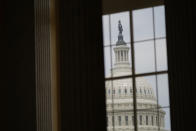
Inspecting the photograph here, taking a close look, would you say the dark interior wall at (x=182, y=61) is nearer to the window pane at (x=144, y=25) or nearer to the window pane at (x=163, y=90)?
the window pane at (x=163, y=90)

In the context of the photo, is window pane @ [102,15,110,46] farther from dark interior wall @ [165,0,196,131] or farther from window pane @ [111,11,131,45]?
dark interior wall @ [165,0,196,131]

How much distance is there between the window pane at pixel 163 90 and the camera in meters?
15.0

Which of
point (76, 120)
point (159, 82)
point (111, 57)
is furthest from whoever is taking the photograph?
point (111, 57)

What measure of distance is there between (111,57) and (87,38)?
3559mm

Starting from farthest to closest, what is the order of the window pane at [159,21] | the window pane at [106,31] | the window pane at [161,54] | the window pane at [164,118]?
1. the window pane at [106,31]
2. the window pane at [159,21]
3. the window pane at [161,54]
4. the window pane at [164,118]

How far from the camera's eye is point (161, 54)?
15414 mm

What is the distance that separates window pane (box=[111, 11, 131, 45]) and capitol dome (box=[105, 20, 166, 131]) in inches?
5.4

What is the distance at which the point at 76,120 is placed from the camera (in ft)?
40.4

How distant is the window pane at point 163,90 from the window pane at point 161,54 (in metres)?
0.25

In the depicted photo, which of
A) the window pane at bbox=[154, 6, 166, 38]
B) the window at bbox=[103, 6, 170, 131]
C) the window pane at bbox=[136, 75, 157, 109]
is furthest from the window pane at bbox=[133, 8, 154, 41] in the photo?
the window pane at bbox=[136, 75, 157, 109]
